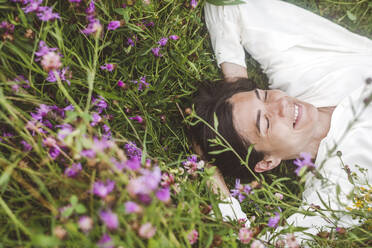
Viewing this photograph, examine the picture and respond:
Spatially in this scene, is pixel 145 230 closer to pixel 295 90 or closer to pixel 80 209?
pixel 80 209

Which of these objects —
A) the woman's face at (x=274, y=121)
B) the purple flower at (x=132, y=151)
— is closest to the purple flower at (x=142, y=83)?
the purple flower at (x=132, y=151)

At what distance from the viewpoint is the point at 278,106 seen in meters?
1.63

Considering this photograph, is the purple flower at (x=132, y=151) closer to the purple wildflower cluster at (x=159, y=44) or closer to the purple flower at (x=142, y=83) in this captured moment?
the purple flower at (x=142, y=83)

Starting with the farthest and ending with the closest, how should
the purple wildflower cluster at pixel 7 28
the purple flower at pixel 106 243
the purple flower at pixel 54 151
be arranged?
the purple wildflower cluster at pixel 7 28, the purple flower at pixel 54 151, the purple flower at pixel 106 243

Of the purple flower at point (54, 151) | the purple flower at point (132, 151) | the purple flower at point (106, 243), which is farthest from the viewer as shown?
the purple flower at point (132, 151)

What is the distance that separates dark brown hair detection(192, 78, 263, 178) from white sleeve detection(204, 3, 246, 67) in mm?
190

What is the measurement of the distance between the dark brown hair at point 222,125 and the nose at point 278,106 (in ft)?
0.77

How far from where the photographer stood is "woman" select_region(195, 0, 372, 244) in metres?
1.71

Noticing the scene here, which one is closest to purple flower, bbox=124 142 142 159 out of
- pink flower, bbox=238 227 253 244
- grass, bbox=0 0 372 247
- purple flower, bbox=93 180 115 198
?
grass, bbox=0 0 372 247

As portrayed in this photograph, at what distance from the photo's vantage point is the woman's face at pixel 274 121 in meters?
1.61

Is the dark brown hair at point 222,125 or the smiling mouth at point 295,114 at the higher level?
the smiling mouth at point 295,114

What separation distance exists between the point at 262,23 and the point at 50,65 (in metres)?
1.65

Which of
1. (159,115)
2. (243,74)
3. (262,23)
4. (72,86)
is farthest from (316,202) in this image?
(72,86)

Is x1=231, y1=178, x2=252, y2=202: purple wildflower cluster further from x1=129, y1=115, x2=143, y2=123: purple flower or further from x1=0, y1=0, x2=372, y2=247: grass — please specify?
x1=129, y1=115, x2=143, y2=123: purple flower
